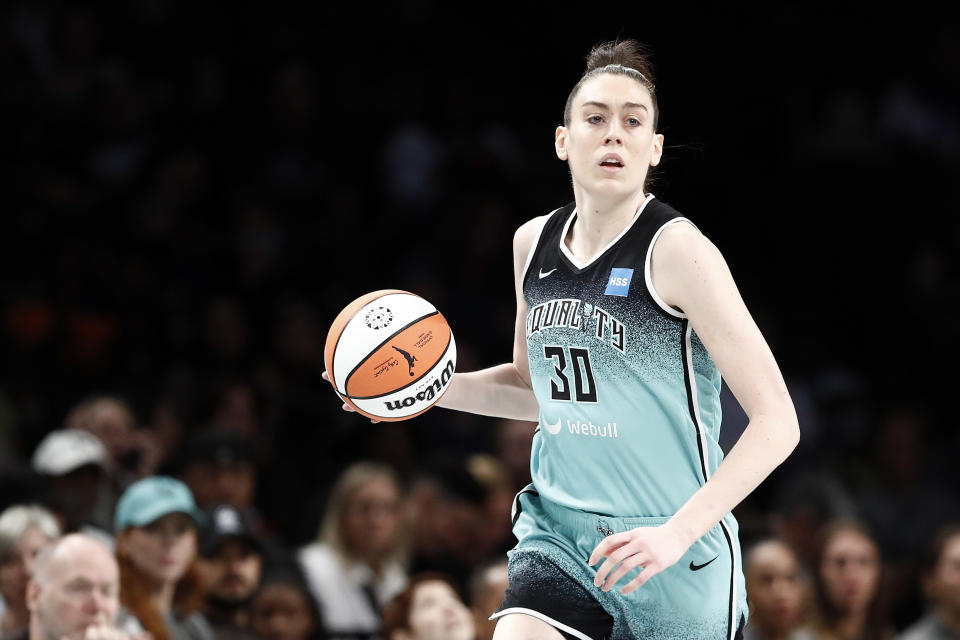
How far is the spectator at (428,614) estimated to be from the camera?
6.16 m

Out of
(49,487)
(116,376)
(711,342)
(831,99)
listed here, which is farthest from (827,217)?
(711,342)

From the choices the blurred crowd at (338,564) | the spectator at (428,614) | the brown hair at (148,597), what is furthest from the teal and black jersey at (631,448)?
the brown hair at (148,597)

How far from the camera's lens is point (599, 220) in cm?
391

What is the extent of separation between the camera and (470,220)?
33.0 ft

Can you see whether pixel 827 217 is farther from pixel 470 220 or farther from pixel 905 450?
pixel 470 220

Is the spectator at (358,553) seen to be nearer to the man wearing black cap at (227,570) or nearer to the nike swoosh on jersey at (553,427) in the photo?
the man wearing black cap at (227,570)

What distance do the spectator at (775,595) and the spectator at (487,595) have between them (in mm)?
1442

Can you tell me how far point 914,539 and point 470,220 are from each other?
383 centimetres

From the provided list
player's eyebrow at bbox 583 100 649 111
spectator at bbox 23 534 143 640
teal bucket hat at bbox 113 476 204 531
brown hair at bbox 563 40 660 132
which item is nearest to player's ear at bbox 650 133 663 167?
brown hair at bbox 563 40 660 132

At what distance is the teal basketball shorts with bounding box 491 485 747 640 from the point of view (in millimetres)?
3670

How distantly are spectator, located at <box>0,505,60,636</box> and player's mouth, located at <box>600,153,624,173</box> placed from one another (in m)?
3.11

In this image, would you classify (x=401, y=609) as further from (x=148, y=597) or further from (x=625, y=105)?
(x=625, y=105)

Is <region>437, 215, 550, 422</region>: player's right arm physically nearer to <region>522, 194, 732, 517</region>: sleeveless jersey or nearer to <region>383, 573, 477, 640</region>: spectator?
<region>522, 194, 732, 517</region>: sleeveless jersey

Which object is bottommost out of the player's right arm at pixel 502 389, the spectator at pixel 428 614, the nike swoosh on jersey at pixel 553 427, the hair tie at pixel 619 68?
the spectator at pixel 428 614
